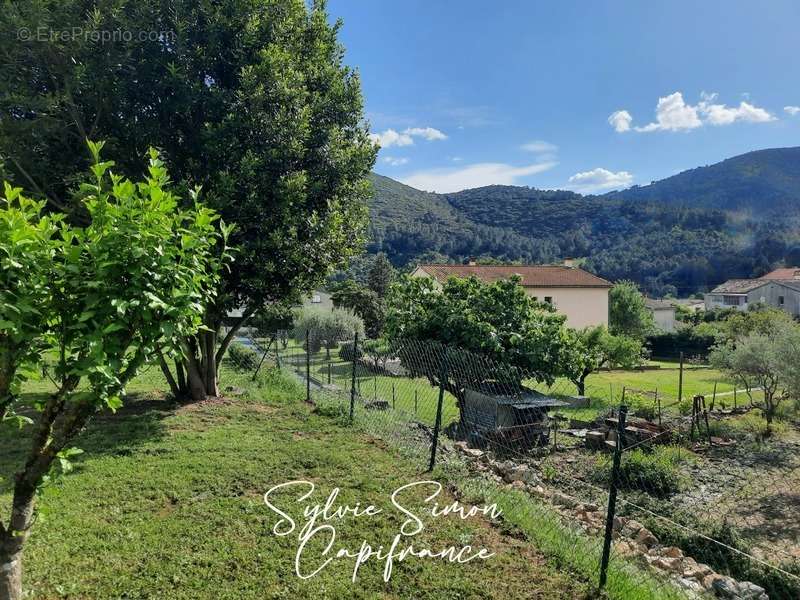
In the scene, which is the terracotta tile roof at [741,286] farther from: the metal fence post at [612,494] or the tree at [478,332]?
the metal fence post at [612,494]

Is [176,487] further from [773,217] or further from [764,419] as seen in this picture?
[773,217]

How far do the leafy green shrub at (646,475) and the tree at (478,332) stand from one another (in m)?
2.12

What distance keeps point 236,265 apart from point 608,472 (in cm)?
750

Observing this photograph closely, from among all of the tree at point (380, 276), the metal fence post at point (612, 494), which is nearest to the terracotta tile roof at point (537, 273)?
the tree at point (380, 276)

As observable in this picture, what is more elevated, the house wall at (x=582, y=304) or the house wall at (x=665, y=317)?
the house wall at (x=582, y=304)

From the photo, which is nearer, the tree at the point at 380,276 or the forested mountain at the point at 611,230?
the tree at the point at 380,276

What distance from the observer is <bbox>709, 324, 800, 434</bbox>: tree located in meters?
11.8

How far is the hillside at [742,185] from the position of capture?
14938cm

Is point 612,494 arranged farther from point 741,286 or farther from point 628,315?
point 741,286

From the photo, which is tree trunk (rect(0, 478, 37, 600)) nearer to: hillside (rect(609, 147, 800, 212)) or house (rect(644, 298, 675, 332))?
house (rect(644, 298, 675, 332))

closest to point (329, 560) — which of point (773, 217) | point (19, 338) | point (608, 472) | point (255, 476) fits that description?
point (255, 476)

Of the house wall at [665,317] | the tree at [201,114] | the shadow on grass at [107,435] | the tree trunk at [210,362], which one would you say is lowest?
the house wall at [665,317]

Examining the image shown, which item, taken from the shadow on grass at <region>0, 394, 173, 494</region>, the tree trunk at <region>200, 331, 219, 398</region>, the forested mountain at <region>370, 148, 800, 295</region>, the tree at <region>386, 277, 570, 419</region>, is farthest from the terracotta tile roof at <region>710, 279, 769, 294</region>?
the shadow on grass at <region>0, 394, 173, 494</region>

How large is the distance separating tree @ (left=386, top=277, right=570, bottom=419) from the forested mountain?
7201 cm
